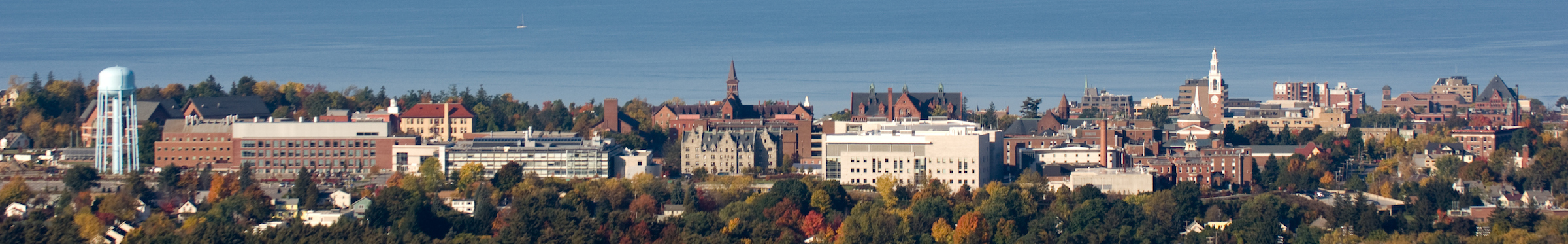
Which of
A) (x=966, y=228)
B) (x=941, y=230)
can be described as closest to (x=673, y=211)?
(x=941, y=230)

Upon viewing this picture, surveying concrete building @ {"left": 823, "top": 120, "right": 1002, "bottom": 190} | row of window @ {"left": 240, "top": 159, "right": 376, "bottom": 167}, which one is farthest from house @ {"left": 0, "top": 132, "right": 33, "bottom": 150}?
concrete building @ {"left": 823, "top": 120, "right": 1002, "bottom": 190}

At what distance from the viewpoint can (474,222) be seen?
46594 mm

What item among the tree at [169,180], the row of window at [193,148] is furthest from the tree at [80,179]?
the row of window at [193,148]

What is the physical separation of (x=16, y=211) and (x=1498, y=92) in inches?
2122

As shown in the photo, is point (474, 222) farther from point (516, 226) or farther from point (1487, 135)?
point (1487, 135)

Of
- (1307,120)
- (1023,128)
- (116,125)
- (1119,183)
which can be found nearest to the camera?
(1119,183)

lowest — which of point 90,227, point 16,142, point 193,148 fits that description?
point 90,227

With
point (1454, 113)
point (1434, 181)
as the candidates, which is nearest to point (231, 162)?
point (1434, 181)

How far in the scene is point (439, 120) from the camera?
62.6m

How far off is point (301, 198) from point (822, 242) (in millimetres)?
10868

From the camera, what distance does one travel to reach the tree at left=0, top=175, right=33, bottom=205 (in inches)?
1959

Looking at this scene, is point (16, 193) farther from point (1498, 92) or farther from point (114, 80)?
point (1498, 92)

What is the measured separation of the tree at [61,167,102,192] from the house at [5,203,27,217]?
8.82ft

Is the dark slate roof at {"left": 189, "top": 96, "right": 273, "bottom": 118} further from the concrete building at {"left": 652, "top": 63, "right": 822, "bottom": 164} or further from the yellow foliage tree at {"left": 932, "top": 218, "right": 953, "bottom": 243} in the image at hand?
the yellow foliage tree at {"left": 932, "top": 218, "right": 953, "bottom": 243}
